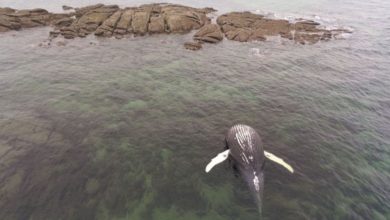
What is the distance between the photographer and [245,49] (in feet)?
142

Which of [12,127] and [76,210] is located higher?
[12,127]

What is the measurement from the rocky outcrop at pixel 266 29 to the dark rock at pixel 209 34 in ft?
6.04

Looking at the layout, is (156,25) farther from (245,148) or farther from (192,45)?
(245,148)

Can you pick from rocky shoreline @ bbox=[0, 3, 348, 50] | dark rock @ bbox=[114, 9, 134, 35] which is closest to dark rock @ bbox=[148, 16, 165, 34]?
rocky shoreline @ bbox=[0, 3, 348, 50]

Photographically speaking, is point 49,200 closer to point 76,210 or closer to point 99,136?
point 76,210

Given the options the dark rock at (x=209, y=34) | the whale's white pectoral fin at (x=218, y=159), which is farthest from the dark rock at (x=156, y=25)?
the whale's white pectoral fin at (x=218, y=159)

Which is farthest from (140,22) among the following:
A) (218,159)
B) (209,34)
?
(218,159)

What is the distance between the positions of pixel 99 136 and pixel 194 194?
34.9 ft

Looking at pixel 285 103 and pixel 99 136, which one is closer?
pixel 99 136

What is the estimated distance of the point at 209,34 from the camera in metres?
46.5

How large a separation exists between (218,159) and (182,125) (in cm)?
680

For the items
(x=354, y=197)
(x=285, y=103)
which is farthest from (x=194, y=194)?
(x=285, y=103)

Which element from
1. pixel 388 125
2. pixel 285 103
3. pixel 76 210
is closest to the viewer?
pixel 76 210

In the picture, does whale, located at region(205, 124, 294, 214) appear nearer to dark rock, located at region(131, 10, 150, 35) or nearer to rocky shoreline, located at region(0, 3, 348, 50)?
rocky shoreline, located at region(0, 3, 348, 50)
